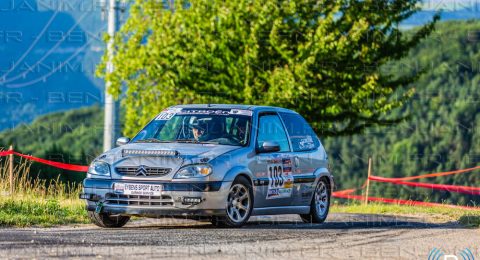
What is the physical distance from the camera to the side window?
15.4 meters

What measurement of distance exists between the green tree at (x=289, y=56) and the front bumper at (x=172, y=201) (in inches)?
900

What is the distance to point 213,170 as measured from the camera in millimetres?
13875

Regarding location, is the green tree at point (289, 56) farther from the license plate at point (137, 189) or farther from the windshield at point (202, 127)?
the license plate at point (137, 189)

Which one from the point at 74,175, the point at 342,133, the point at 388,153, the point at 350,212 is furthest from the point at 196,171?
the point at 388,153

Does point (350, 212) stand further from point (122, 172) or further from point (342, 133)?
point (342, 133)

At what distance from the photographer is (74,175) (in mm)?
47875

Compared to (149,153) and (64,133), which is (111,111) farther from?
(64,133)

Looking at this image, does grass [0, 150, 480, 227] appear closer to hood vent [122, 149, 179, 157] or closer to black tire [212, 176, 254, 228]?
hood vent [122, 149, 179, 157]

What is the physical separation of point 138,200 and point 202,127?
1.85m

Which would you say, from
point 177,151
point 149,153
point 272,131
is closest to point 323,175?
point 272,131

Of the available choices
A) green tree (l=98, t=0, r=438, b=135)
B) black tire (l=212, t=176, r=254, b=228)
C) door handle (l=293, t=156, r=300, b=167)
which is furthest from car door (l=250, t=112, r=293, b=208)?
green tree (l=98, t=0, r=438, b=135)

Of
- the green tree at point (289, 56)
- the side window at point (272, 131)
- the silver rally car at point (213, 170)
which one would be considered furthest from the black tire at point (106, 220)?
the green tree at point (289, 56)

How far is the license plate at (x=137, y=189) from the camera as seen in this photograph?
45.2ft

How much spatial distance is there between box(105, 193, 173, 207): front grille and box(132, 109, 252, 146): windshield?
1.31 metres
